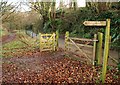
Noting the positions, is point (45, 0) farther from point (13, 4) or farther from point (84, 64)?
point (84, 64)

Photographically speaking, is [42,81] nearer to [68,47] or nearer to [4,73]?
[4,73]

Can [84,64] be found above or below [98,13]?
below

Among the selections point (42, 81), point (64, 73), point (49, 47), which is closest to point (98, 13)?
point (49, 47)

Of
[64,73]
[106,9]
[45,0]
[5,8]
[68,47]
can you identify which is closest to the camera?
[64,73]

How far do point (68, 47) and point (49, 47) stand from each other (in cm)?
311

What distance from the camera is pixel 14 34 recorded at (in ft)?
93.8

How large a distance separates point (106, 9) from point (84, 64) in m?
8.59

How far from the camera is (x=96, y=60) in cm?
866

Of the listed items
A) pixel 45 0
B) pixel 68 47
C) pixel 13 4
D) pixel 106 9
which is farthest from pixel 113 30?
pixel 45 0

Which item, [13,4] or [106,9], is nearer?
[13,4]

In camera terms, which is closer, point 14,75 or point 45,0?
point 14,75

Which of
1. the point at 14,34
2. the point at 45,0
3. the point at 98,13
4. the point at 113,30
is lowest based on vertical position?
the point at 14,34

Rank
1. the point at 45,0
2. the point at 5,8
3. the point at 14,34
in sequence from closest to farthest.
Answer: the point at 5,8
the point at 45,0
the point at 14,34

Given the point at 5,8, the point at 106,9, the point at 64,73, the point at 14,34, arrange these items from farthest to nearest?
the point at 14,34 < the point at 106,9 < the point at 5,8 < the point at 64,73
